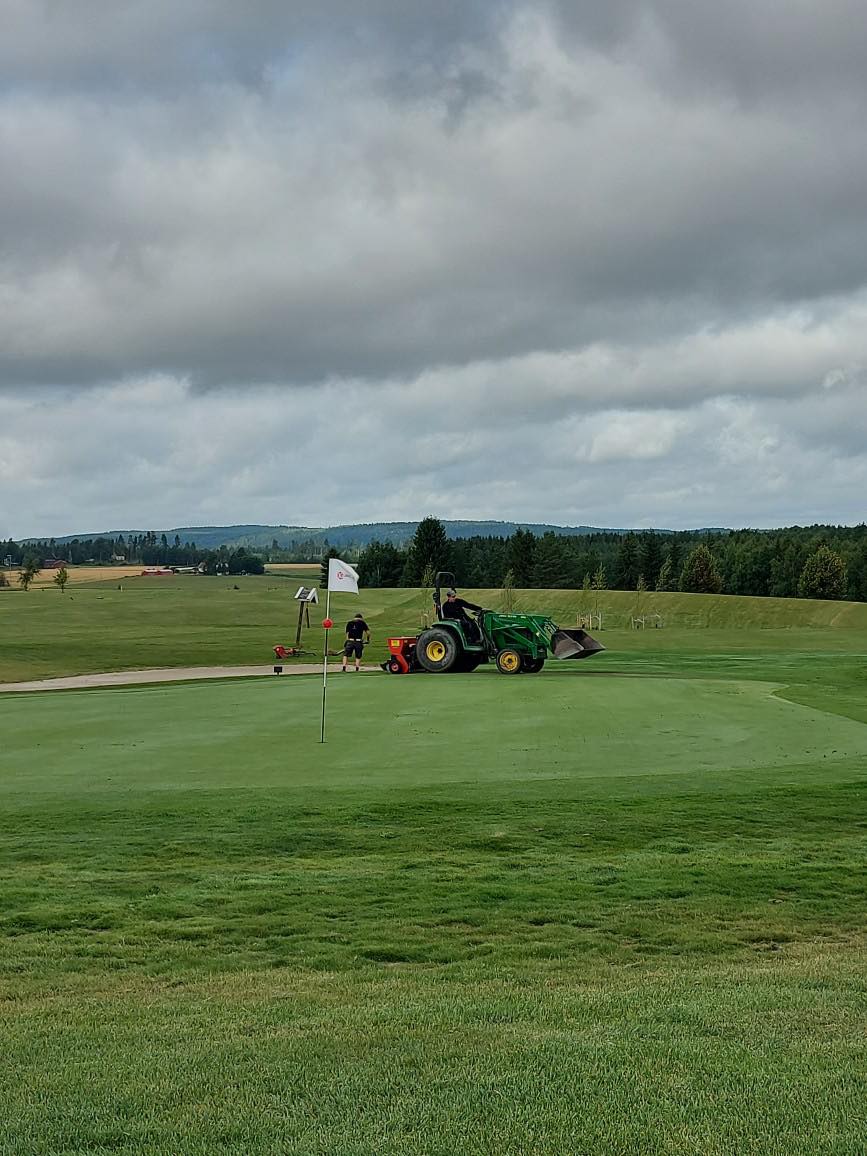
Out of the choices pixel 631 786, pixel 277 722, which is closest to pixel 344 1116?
pixel 631 786

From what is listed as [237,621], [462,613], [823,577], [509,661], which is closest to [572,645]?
[509,661]

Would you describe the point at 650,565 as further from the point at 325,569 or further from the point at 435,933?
the point at 435,933

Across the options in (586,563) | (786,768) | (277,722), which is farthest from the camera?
(586,563)

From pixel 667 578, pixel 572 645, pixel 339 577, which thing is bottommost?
pixel 572 645

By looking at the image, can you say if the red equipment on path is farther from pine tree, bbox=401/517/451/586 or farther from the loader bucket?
pine tree, bbox=401/517/451/586

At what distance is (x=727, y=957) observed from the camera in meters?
7.32

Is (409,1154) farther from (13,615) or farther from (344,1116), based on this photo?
(13,615)

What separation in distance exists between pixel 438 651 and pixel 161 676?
13.9 m

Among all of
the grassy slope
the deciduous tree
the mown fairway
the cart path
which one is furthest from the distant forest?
the mown fairway

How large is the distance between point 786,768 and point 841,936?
6.75m

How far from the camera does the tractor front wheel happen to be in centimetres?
3059

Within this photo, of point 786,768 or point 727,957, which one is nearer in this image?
point 727,957

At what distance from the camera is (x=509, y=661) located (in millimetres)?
30656

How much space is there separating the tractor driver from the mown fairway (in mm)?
11238
